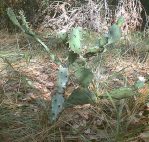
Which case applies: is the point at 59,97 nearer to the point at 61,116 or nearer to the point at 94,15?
the point at 61,116

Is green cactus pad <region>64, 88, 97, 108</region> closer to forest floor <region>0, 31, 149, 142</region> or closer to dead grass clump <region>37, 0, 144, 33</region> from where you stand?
forest floor <region>0, 31, 149, 142</region>

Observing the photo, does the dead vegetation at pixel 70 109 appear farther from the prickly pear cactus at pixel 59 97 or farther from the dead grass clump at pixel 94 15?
the dead grass clump at pixel 94 15

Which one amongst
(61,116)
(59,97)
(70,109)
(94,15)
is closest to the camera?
(59,97)

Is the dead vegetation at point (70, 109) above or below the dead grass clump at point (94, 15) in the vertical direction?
below

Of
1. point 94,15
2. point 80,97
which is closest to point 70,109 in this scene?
point 80,97

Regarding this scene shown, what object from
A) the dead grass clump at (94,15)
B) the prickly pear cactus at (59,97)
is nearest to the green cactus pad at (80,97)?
the prickly pear cactus at (59,97)

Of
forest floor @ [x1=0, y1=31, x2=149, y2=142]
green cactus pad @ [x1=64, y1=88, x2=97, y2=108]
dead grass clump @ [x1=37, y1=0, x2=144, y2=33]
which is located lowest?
forest floor @ [x1=0, y1=31, x2=149, y2=142]

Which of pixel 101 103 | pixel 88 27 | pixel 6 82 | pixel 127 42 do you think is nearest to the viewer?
pixel 101 103

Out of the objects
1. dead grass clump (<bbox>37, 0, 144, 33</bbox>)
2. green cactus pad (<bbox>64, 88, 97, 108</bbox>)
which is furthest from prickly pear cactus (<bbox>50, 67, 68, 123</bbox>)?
dead grass clump (<bbox>37, 0, 144, 33</bbox>)

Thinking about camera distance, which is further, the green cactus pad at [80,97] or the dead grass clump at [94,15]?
the dead grass clump at [94,15]

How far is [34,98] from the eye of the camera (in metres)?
2.60

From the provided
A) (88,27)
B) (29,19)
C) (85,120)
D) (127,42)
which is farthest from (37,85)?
(29,19)

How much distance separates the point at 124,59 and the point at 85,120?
4.53 feet

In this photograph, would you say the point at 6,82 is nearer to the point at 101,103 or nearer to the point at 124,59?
the point at 101,103
